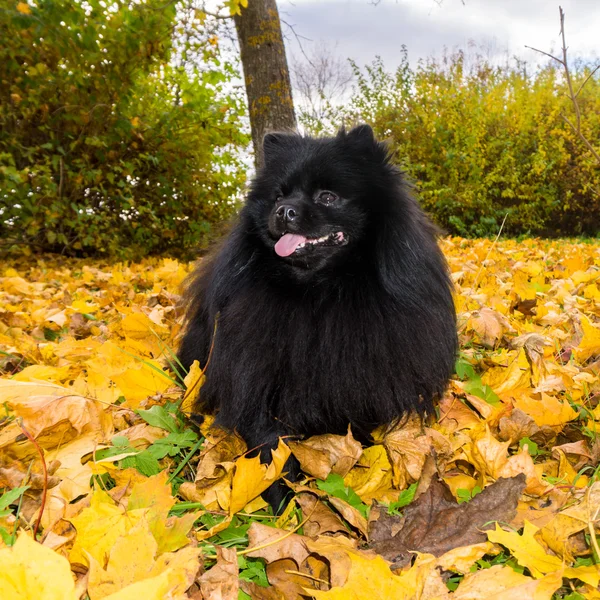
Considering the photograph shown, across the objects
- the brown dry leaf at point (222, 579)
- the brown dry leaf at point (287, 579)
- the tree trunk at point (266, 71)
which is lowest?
the brown dry leaf at point (287, 579)

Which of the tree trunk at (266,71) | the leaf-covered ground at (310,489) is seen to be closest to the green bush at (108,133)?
the tree trunk at (266,71)

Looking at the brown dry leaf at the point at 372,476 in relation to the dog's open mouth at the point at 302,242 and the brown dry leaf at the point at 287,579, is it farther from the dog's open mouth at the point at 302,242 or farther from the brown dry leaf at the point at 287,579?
the dog's open mouth at the point at 302,242

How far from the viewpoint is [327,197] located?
2.18m

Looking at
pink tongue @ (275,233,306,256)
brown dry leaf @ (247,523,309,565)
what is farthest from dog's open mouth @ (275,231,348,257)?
brown dry leaf @ (247,523,309,565)

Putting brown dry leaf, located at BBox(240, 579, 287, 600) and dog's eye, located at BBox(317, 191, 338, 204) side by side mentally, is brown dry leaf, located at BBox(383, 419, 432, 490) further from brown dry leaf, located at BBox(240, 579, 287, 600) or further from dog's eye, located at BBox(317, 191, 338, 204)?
dog's eye, located at BBox(317, 191, 338, 204)

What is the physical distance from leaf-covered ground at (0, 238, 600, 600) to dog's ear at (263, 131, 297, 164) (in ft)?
3.61

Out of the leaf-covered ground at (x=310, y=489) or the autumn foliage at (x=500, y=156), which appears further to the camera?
the autumn foliage at (x=500, y=156)

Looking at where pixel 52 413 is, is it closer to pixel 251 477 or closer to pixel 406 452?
pixel 251 477

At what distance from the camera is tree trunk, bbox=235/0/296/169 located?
242 inches

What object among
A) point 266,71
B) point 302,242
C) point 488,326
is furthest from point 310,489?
point 266,71

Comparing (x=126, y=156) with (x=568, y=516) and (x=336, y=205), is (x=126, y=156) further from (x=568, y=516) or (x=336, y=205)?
(x=568, y=516)

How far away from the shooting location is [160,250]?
8.48 meters

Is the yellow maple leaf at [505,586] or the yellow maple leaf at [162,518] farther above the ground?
the yellow maple leaf at [505,586]

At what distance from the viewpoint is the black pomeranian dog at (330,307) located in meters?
1.97
